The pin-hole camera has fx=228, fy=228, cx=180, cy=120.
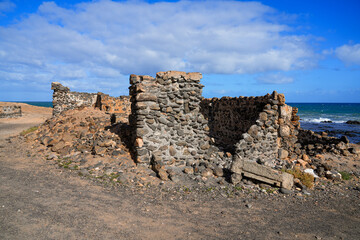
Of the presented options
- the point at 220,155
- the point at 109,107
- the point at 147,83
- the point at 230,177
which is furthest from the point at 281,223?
the point at 109,107

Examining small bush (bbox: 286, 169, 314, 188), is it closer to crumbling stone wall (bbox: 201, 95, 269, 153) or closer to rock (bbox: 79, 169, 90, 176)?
crumbling stone wall (bbox: 201, 95, 269, 153)

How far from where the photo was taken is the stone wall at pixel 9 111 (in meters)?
26.3

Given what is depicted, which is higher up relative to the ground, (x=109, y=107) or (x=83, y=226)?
(x=109, y=107)

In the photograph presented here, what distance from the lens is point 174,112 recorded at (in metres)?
8.61

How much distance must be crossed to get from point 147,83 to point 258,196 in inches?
206

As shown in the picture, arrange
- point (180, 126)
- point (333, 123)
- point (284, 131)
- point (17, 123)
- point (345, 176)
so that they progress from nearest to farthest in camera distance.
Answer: point (345, 176)
point (180, 126)
point (284, 131)
point (17, 123)
point (333, 123)

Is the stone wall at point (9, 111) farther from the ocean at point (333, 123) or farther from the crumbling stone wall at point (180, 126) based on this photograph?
the ocean at point (333, 123)

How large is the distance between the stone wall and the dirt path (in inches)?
940

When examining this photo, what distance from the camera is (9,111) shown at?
26875mm

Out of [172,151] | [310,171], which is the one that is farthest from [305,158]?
[172,151]

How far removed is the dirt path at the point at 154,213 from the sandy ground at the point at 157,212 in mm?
16

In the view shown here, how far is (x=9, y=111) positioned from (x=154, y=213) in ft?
95.6

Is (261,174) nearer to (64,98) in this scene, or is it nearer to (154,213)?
(154,213)

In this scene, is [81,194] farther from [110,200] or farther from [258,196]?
[258,196]
